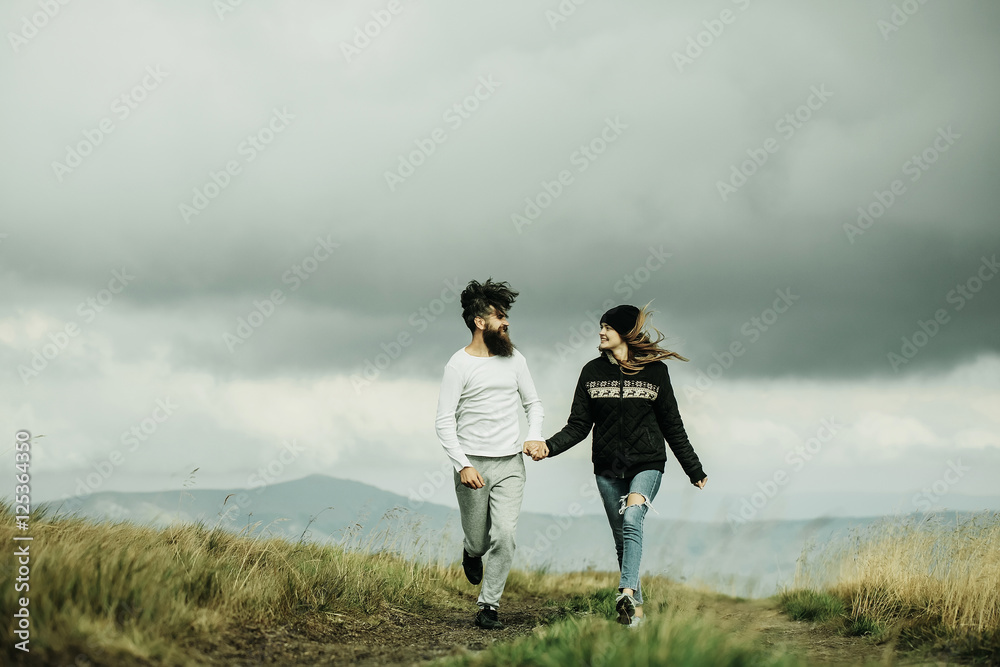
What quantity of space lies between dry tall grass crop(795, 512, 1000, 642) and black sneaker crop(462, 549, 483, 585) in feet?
11.7

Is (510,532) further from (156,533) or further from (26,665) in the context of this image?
(26,665)

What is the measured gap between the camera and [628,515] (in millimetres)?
6008

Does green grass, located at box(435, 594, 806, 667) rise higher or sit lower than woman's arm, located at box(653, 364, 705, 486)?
lower

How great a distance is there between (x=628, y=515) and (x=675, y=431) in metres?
0.84

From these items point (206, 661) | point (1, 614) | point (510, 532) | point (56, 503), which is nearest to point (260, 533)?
point (56, 503)

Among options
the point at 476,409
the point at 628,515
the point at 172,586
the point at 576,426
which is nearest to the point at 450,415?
the point at 476,409

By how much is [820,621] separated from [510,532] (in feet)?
11.7

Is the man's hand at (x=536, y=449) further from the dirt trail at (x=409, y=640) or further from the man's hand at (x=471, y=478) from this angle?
the dirt trail at (x=409, y=640)

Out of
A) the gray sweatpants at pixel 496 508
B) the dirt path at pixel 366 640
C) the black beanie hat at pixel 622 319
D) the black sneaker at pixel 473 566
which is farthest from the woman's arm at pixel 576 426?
the dirt path at pixel 366 640

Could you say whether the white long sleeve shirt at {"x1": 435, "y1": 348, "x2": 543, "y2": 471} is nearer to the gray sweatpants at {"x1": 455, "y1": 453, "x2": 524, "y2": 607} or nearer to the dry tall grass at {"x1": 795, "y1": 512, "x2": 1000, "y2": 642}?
the gray sweatpants at {"x1": 455, "y1": 453, "x2": 524, "y2": 607}

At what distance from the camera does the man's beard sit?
6.36 meters

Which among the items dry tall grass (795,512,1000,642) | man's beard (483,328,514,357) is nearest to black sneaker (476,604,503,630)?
man's beard (483,328,514,357)

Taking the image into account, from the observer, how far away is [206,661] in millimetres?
4199

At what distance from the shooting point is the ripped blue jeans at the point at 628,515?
5.98 m
